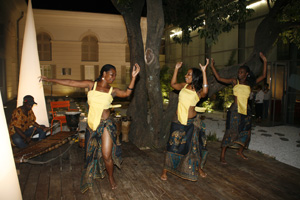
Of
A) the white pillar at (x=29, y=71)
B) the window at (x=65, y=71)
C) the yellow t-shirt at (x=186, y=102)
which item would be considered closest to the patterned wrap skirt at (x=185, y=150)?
the yellow t-shirt at (x=186, y=102)

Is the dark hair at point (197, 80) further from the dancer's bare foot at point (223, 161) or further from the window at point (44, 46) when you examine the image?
the window at point (44, 46)

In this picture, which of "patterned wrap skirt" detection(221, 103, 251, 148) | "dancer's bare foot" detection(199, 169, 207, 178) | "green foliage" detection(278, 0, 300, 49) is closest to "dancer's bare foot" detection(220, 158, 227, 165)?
"patterned wrap skirt" detection(221, 103, 251, 148)

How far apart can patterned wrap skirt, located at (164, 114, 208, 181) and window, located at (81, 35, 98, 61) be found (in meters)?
17.9

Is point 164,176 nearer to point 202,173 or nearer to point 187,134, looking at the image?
point 202,173

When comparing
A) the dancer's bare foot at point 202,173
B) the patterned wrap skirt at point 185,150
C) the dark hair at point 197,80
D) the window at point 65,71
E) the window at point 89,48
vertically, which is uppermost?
the window at point 89,48

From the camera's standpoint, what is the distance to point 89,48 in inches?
799

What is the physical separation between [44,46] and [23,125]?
1651 cm

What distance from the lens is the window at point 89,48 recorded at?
798 inches

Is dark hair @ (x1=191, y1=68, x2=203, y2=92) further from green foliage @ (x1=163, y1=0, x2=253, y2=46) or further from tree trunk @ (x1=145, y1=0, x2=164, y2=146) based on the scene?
green foliage @ (x1=163, y1=0, x2=253, y2=46)

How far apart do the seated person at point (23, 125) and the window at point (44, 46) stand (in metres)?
16.1

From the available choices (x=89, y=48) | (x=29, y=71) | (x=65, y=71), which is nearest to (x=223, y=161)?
(x=29, y=71)

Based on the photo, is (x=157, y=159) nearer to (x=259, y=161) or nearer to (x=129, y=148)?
(x=129, y=148)

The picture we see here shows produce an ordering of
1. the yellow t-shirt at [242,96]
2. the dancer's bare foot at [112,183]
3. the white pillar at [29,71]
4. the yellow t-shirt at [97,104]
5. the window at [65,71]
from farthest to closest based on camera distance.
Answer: the window at [65,71], the white pillar at [29,71], the yellow t-shirt at [242,96], the dancer's bare foot at [112,183], the yellow t-shirt at [97,104]

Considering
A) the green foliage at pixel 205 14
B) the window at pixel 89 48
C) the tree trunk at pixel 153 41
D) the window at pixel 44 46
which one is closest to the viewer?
the tree trunk at pixel 153 41
